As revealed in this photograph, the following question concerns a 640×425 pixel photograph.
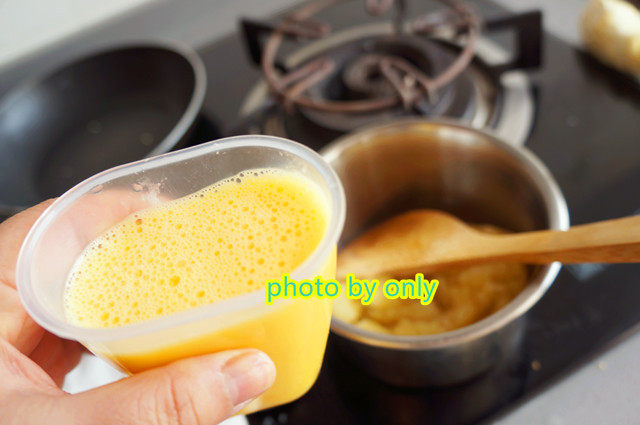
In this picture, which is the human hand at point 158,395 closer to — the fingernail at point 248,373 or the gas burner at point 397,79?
the fingernail at point 248,373

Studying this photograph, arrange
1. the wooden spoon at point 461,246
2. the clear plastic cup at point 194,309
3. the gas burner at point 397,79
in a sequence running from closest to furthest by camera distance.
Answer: the clear plastic cup at point 194,309, the wooden spoon at point 461,246, the gas burner at point 397,79

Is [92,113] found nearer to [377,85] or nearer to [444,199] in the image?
[377,85]

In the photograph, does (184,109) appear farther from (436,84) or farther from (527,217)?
(527,217)

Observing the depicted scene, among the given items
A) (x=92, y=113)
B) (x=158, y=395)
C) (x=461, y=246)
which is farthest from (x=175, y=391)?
(x=92, y=113)

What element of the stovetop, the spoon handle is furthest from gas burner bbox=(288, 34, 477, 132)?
the spoon handle

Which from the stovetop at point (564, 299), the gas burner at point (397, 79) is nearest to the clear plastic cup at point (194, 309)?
the stovetop at point (564, 299)

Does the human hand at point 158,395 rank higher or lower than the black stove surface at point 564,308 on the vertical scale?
higher

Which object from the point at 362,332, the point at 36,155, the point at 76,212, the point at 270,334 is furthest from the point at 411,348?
the point at 36,155
